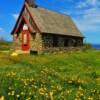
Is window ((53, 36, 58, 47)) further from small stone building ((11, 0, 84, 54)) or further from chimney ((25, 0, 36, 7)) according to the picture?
chimney ((25, 0, 36, 7))

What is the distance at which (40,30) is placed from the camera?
41812mm

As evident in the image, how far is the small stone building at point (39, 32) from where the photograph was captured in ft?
140

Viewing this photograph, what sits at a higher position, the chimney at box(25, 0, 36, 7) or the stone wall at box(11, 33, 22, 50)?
the chimney at box(25, 0, 36, 7)

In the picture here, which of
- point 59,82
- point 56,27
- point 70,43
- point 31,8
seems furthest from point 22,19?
point 59,82

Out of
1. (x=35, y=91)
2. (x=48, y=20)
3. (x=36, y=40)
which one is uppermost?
(x=48, y=20)

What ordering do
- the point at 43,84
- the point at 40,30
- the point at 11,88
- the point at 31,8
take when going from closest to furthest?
the point at 11,88
the point at 43,84
the point at 40,30
the point at 31,8

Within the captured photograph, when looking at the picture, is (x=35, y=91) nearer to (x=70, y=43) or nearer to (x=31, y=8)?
(x=31, y=8)

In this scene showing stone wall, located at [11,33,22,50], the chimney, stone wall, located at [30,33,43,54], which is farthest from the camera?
stone wall, located at [11,33,22,50]

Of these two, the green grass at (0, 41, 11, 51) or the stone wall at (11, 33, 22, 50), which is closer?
the stone wall at (11, 33, 22, 50)

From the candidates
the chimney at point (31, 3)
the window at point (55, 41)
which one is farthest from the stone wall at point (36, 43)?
the chimney at point (31, 3)

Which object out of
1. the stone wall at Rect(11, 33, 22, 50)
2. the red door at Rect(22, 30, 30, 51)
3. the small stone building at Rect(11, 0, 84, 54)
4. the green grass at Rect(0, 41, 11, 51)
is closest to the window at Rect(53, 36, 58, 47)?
the small stone building at Rect(11, 0, 84, 54)

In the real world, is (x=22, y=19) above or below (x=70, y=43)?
above

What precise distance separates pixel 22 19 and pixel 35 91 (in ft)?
118

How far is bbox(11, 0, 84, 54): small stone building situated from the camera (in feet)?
140
